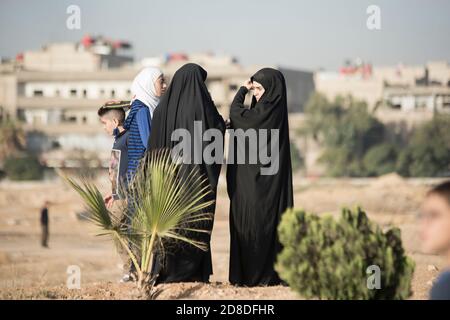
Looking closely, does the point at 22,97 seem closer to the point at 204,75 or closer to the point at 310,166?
the point at 310,166

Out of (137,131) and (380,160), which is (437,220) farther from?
(380,160)

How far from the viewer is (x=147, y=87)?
713 centimetres

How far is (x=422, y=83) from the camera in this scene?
227ft

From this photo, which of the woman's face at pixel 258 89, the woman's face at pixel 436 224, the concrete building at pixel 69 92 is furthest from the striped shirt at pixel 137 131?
the concrete building at pixel 69 92

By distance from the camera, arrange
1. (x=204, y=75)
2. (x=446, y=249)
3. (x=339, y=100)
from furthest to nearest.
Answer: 1. (x=339, y=100)
2. (x=204, y=75)
3. (x=446, y=249)

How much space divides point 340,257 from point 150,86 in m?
2.46

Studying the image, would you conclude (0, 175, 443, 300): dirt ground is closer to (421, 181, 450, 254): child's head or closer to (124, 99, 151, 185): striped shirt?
(124, 99, 151, 185): striped shirt

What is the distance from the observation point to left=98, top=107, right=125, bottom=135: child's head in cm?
749

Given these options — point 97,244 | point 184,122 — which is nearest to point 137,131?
point 184,122

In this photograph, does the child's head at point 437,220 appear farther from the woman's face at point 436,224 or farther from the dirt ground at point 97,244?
the dirt ground at point 97,244

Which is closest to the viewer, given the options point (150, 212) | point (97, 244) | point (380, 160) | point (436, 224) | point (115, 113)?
point (436, 224)

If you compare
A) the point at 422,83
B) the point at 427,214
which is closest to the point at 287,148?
the point at 427,214
